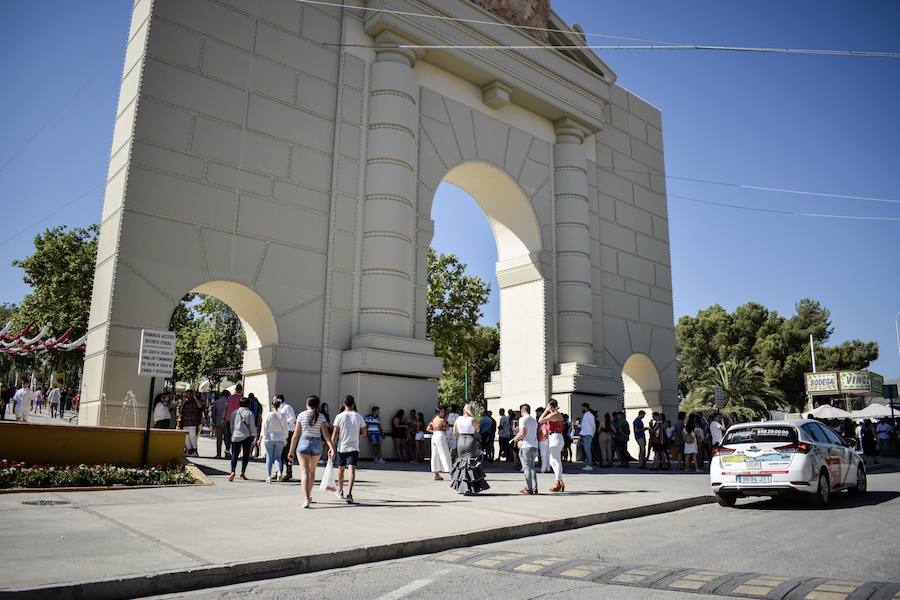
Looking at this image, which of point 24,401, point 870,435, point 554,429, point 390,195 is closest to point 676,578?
point 554,429

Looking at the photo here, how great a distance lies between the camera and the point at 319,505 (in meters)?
10.1

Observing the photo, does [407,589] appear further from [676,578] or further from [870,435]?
[870,435]

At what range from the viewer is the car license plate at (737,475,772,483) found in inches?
422

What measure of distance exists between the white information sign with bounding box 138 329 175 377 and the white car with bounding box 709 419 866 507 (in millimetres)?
10136

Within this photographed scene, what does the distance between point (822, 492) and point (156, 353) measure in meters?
12.0

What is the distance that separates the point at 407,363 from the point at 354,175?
5.54 m

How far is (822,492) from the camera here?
1086 cm

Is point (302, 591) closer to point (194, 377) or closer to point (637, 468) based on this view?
point (637, 468)

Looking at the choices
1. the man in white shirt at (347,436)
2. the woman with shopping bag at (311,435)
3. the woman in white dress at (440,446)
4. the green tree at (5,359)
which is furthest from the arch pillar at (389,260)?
the green tree at (5,359)

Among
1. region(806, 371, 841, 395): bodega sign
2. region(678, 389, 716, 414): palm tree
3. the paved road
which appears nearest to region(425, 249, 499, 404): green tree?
region(678, 389, 716, 414): palm tree

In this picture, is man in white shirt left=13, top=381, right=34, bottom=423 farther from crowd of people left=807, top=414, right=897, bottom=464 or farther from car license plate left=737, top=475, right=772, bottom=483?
crowd of people left=807, top=414, right=897, bottom=464

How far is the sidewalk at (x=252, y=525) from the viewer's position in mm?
5977

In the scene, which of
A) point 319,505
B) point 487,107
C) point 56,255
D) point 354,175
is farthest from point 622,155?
point 56,255

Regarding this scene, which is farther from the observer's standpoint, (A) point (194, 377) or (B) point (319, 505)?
(A) point (194, 377)
